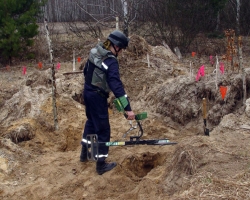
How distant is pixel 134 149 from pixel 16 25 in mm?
9970

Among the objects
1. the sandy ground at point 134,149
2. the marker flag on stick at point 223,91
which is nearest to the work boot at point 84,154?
the sandy ground at point 134,149

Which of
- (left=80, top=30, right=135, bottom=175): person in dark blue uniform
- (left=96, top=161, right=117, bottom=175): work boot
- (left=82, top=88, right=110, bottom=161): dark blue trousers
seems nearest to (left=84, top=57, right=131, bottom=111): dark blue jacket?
(left=80, top=30, right=135, bottom=175): person in dark blue uniform

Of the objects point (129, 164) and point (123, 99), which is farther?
point (129, 164)

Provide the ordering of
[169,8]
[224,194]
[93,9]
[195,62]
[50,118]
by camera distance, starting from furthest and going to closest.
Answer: [93,9], [169,8], [195,62], [50,118], [224,194]

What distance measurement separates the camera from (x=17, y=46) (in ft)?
46.5

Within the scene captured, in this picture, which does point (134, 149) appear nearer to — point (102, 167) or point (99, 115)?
point (102, 167)

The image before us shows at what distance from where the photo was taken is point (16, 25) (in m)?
14.2

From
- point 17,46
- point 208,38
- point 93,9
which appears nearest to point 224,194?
point 17,46

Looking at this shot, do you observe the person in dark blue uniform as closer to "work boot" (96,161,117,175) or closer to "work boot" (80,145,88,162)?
"work boot" (96,161,117,175)

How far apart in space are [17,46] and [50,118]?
301 inches

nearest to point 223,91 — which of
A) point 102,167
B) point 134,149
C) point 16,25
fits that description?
point 134,149

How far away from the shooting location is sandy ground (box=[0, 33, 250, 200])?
13.5 feet

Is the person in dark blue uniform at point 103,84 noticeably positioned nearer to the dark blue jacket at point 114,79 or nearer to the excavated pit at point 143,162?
the dark blue jacket at point 114,79

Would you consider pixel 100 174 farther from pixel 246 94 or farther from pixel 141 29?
pixel 141 29
